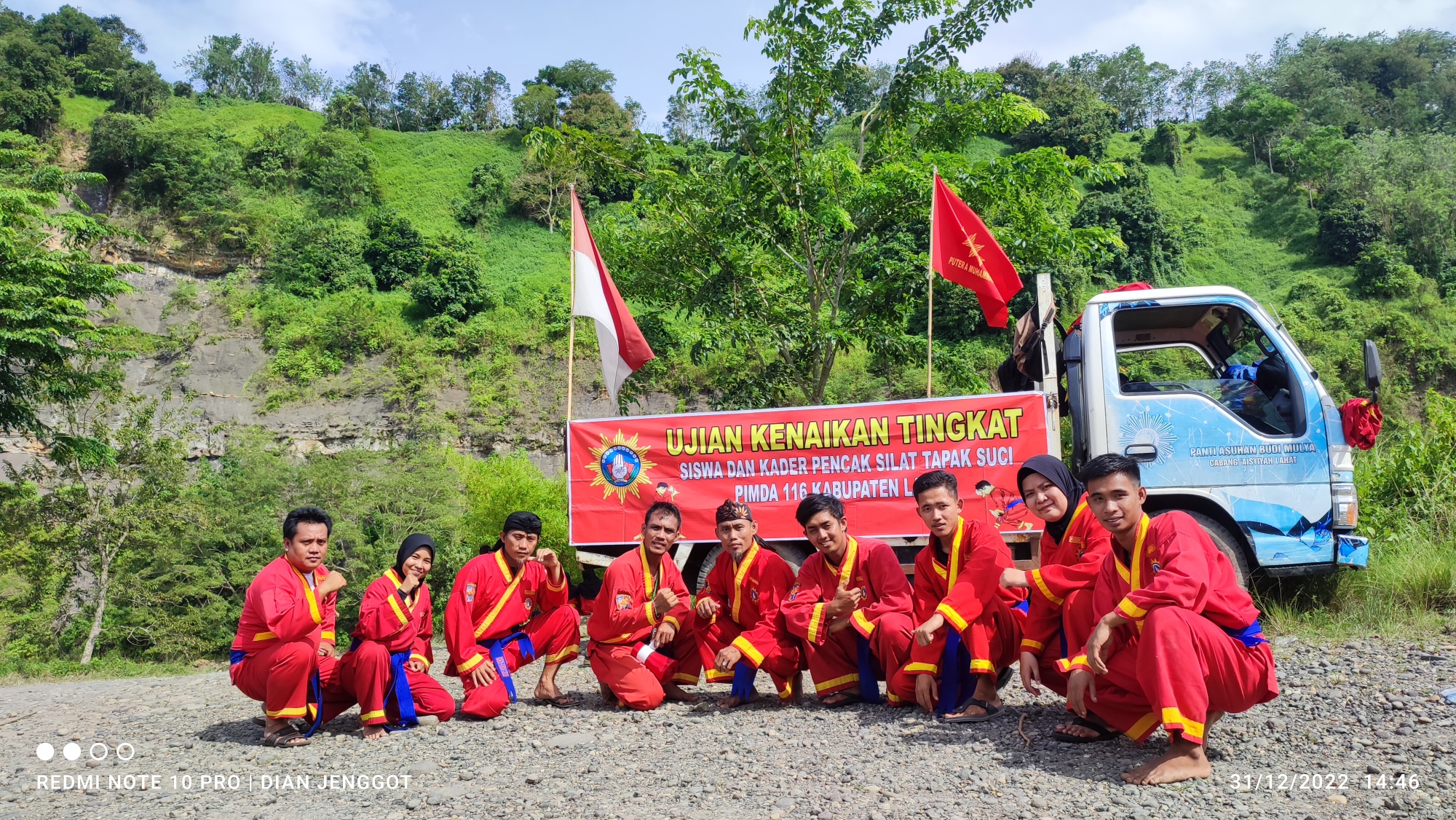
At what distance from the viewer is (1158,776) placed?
307cm

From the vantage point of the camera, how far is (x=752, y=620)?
16.4 feet

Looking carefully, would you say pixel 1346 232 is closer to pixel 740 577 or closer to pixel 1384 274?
pixel 1384 274

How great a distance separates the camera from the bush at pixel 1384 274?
31.0m

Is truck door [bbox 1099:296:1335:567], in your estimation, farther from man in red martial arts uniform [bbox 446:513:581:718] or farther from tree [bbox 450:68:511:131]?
tree [bbox 450:68:511:131]

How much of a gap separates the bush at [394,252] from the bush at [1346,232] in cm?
3597

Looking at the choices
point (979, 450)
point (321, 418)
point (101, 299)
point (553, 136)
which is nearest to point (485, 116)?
point (321, 418)

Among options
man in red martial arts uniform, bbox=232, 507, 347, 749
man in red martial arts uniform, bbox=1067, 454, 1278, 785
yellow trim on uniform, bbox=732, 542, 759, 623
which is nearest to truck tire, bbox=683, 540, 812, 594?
yellow trim on uniform, bbox=732, 542, 759, 623

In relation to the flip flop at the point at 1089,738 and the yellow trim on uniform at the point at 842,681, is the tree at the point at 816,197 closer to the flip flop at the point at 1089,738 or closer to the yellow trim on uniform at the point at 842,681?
the yellow trim on uniform at the point at 842,681

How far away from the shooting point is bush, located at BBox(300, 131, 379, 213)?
136 feet

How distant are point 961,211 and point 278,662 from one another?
20.2 ft

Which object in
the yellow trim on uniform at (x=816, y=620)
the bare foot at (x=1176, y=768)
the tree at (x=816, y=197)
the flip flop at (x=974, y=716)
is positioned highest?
the tree at (x=816, y=197)

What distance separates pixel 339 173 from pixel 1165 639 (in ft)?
146

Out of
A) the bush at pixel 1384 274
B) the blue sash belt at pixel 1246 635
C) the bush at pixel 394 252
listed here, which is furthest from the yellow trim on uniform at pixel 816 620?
the bush at pixel 1384 274

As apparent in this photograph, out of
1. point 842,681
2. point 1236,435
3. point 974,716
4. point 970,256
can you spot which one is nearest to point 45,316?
point 970,256
